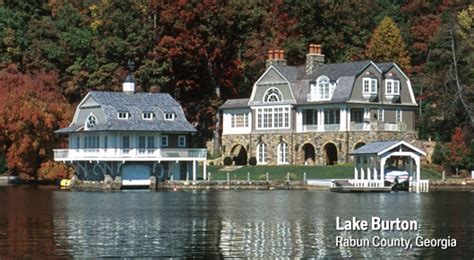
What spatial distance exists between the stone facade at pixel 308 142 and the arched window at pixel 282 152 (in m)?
0.28

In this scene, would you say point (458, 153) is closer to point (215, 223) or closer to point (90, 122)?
point (90, 122)

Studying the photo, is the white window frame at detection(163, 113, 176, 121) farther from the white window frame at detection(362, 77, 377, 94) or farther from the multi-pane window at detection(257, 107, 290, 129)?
the white window frame at detection(362, 77, 377, 94)

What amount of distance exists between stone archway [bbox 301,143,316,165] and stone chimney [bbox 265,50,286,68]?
24.0ft

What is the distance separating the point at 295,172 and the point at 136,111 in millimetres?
12513

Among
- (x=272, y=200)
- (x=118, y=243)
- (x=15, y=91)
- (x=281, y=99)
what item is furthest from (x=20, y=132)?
(x=118, y=243)

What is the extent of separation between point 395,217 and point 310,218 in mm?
3495

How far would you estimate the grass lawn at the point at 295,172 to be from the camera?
276 feet

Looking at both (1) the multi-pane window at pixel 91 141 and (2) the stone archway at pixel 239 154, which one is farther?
(2) the stone archway at pixel 239 154

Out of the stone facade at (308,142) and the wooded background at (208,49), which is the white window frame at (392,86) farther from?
the stone facade at (308,142)

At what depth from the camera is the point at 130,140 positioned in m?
80.1

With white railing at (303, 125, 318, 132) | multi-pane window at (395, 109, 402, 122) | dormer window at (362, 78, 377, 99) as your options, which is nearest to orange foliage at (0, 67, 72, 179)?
white railing at (303, 125, 318, 132)

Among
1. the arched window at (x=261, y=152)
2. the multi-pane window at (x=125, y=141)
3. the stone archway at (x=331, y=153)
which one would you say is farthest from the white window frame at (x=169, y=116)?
the stone archway at (x=331, y=153)

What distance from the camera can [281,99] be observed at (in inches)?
3757

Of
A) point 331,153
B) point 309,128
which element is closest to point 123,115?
point 309,128
